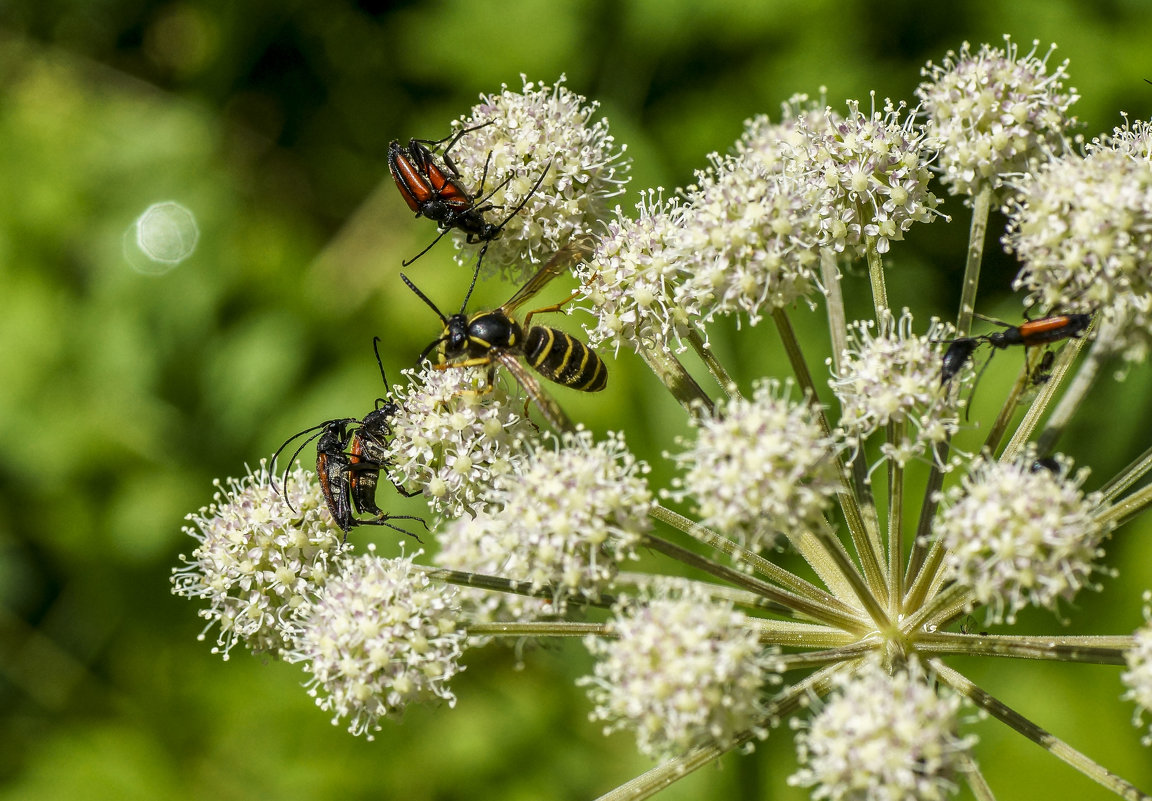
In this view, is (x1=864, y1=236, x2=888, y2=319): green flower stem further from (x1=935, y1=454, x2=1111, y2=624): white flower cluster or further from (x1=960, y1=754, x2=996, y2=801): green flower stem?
(x1=960, y1=754, x2=996, y2=801): green flower stem

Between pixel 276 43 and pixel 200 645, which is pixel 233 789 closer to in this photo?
pixel 200 645

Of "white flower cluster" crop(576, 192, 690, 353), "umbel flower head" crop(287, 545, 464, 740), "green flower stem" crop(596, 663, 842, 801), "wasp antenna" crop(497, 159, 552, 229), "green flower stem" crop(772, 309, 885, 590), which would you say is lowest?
"green flower stem" crop(596, 663, 842, 801)

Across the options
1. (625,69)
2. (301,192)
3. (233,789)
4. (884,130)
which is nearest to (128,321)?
(301,192)

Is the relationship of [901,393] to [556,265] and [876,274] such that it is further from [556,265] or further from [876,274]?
[556,265]

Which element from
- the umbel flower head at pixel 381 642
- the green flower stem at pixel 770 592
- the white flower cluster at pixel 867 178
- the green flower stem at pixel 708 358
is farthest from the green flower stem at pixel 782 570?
the white flower cluster at pixel 867 178

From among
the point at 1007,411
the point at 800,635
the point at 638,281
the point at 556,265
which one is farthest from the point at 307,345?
the point at 1007,411

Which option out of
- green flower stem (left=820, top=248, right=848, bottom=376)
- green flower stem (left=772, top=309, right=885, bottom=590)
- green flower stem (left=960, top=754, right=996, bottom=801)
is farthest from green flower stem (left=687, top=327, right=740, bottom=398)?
green flower stem (left=960, top=754, right=996, bottom=801)

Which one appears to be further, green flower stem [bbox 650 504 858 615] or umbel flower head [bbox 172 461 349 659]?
umbel flower head [bbox 172 461 349 659]
